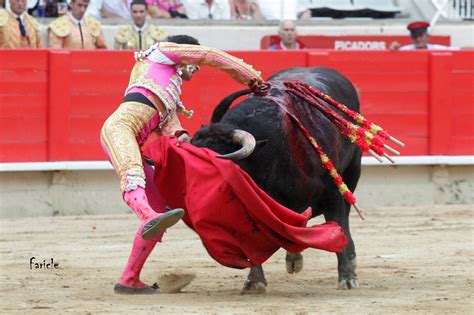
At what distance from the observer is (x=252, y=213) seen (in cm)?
543

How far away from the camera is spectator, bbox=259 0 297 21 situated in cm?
1123

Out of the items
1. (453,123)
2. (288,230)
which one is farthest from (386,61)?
(288,230)

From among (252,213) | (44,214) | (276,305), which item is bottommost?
(44,214)

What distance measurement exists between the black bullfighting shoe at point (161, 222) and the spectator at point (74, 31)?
4922 mm

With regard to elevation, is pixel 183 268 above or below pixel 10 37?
below

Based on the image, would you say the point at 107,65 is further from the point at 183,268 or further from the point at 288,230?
the point at 288,230

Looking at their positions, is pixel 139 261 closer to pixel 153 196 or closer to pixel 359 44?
pixel 153 196

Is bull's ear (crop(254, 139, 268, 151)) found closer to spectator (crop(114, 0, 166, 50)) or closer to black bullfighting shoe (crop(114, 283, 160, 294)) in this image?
black bullfighting shoe (crop(114, 283, 160, 294))

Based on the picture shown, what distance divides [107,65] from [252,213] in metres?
4.20

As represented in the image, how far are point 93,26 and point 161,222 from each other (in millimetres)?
5150

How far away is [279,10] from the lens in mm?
11273

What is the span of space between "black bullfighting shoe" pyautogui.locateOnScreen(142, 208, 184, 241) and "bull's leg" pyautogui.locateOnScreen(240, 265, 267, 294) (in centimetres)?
80

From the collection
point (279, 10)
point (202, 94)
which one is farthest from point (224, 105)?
point (279, 10)
